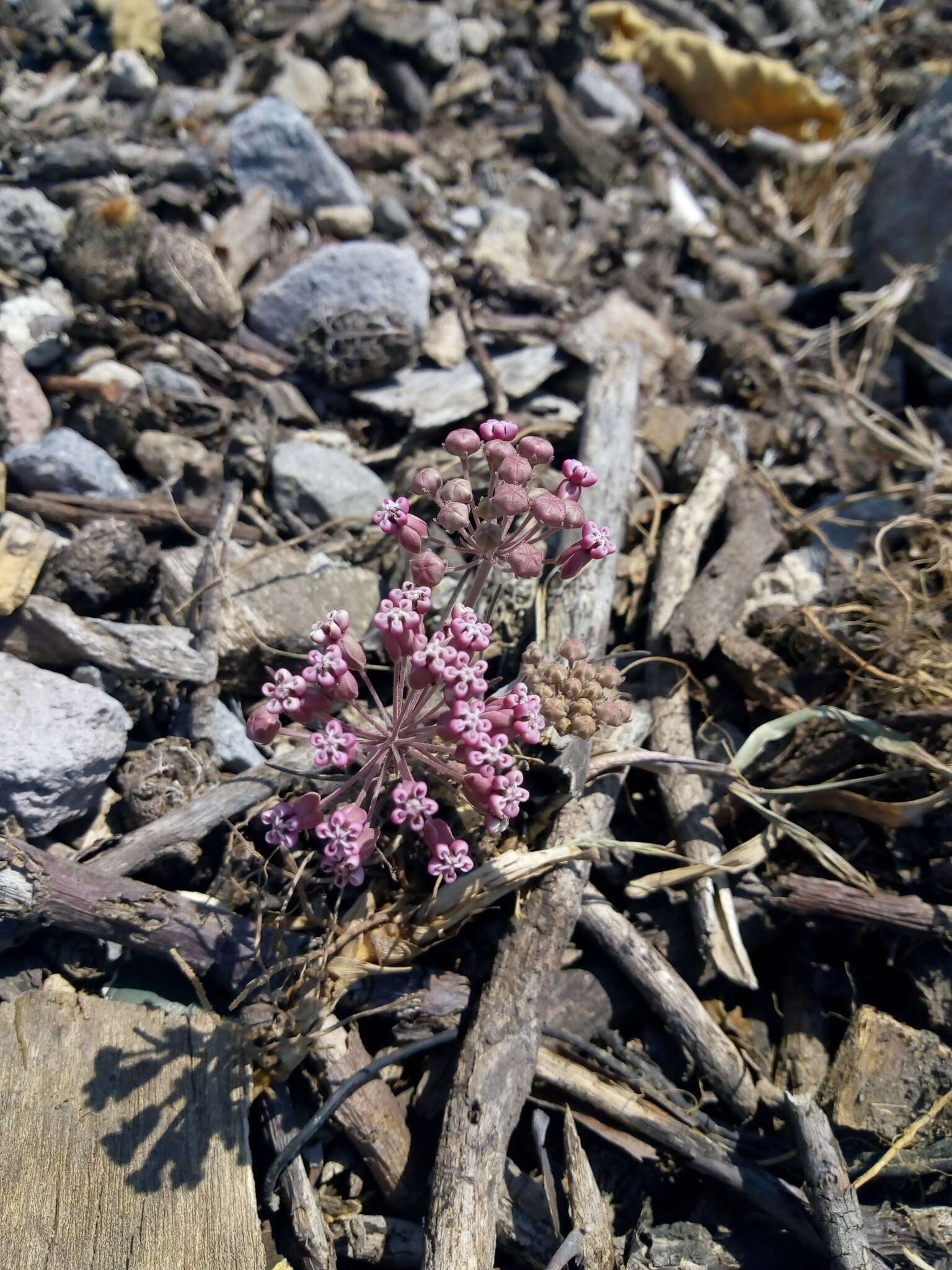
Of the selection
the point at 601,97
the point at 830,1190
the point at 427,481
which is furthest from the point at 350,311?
the point at 830,1190

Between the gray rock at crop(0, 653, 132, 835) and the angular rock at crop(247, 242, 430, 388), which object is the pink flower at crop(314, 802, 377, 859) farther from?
the angular rock at crop(247, 242, 430, 388)

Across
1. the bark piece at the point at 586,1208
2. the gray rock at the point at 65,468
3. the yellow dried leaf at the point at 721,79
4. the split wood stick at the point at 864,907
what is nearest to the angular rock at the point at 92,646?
the gray rock at the point at 65,468

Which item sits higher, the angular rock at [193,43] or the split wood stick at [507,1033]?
the angular rock at [193,43]

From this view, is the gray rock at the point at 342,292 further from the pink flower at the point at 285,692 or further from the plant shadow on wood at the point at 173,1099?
the plant shadow on wood at the point at 173,1099

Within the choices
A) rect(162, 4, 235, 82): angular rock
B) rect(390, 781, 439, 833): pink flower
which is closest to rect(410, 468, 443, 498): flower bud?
rect(390, 781, 439, 833): pink flower

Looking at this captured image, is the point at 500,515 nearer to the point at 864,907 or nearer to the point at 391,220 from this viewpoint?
the point at 864,907

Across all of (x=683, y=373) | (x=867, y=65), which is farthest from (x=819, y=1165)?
(x=867, y=65)
